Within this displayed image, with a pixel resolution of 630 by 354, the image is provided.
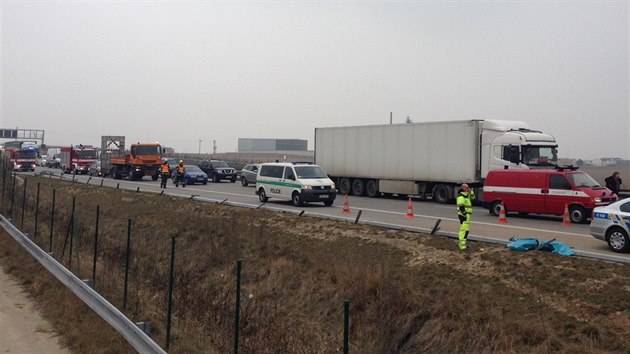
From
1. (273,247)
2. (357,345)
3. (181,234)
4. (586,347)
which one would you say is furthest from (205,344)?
(181,234)

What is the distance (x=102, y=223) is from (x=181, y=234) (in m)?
5.14

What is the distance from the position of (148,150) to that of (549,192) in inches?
1457

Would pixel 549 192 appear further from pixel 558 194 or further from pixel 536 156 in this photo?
pixel 536 156

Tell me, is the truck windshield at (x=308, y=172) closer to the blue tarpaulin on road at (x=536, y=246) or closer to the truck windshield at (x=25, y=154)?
the blue tarpaulin on road at (x=536, y=246)

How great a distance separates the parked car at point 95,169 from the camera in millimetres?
55781

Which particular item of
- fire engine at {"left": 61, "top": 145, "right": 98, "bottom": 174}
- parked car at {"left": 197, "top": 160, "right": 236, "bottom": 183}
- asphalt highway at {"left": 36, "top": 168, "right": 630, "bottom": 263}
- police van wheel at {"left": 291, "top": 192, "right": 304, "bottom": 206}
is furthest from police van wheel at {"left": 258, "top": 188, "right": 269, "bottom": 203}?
fire engine at {"left": 61, "top": 145, "right": 98, "bottom": 174}

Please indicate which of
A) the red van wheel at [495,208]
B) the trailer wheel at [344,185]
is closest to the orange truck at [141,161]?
the trailer wheel at [344,185]

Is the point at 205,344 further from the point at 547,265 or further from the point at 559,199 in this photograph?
the point at 559,199

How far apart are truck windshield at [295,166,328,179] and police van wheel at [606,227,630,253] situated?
14269 mm

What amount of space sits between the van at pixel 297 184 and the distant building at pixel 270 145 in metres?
126

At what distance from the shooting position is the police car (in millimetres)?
12594

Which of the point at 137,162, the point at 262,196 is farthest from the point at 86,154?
the point at 262,196

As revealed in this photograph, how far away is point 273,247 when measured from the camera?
16328mm

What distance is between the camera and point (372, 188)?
106 ft
